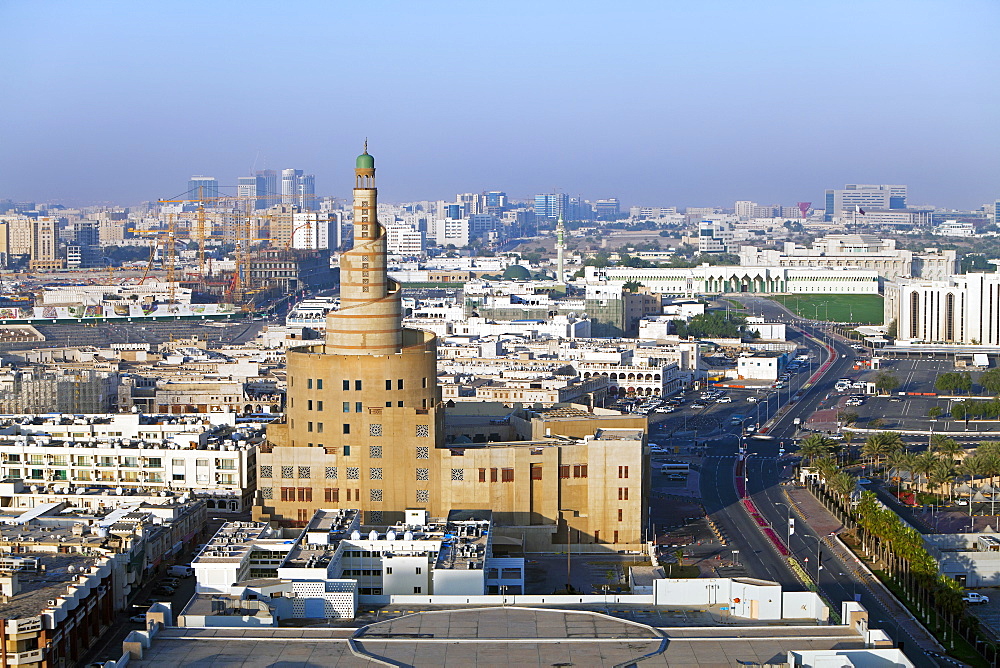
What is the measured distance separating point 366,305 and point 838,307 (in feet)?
289

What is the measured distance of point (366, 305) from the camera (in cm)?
3872

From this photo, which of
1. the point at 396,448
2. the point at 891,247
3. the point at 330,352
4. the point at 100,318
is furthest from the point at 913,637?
the point at 891,247

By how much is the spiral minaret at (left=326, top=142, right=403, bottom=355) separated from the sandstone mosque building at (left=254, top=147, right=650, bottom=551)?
2 centimetres

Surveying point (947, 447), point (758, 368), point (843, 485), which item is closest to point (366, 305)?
point (843, 485)

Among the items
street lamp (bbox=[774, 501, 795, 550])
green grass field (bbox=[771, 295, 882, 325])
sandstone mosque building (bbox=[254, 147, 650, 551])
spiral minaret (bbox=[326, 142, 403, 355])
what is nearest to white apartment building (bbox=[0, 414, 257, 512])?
sandstone mosque building (bbox=[254, 147, 650, 551])

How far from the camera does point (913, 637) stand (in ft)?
109

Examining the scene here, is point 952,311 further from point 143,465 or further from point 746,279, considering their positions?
point 143,465

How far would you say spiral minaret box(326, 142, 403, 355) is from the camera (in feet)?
127

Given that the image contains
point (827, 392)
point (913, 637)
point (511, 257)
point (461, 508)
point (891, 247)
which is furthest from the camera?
point (511, 257)

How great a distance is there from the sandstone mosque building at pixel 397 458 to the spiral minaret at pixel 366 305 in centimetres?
2

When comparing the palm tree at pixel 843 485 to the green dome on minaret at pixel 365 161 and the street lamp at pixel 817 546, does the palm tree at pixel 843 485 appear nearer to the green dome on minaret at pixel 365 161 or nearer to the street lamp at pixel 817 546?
the street lamp at pixel 817 546

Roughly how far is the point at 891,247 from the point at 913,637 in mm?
128889

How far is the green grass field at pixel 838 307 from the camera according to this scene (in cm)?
11394

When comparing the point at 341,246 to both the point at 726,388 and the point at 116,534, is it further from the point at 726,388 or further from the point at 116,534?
the point at 116,534
